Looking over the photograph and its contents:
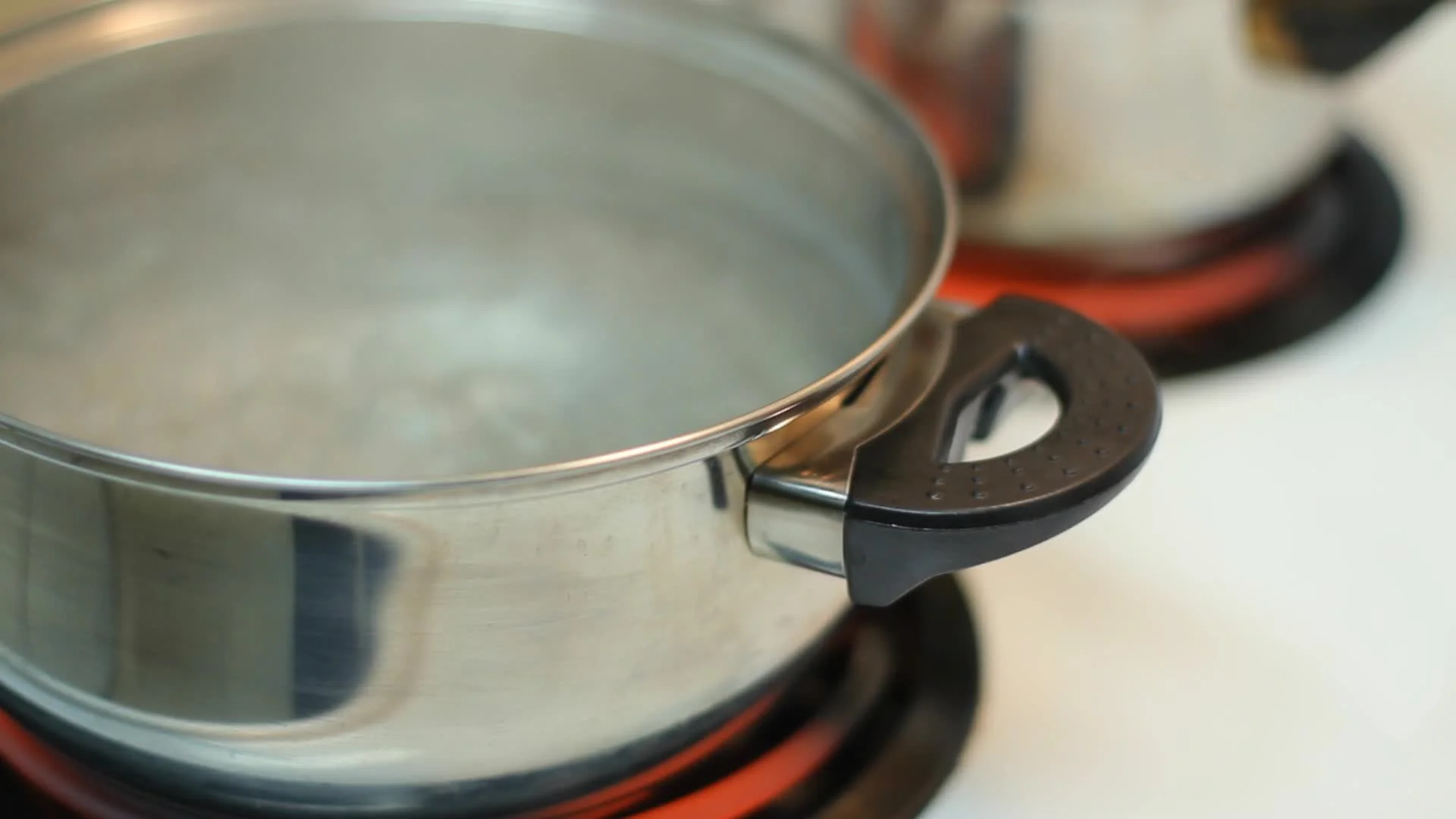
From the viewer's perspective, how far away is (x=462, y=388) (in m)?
0.59

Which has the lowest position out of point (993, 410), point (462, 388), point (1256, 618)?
point (1256, 618)

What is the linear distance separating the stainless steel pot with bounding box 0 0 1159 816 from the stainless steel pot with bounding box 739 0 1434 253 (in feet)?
0.32

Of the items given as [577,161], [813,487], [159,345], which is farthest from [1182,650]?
[159,345]

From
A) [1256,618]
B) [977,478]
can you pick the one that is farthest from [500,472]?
[1256,618]

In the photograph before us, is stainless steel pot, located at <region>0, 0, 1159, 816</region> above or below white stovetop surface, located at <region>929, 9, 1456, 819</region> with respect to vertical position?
above

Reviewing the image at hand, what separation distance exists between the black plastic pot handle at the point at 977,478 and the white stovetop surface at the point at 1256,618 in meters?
0.11

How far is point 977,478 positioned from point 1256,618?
185 mm

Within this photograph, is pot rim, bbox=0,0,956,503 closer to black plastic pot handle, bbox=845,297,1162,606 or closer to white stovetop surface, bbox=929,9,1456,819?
black plastic pot handle, bbox=845,297,1162,606

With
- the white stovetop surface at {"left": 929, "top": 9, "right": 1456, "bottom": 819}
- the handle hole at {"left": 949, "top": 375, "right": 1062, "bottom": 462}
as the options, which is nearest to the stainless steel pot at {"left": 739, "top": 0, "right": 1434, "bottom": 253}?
the white stovetop surface at {"left": 929, "top": 9, "right": 1456, "bottom": 819}

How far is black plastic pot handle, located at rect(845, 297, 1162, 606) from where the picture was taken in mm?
295

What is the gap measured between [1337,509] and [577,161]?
336mm

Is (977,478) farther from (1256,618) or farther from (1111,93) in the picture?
(1111,93)

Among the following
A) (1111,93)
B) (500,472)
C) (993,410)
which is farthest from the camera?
(1111,93)

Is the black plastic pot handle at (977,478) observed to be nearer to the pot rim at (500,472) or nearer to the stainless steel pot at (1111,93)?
the pot rim at (500,472)
